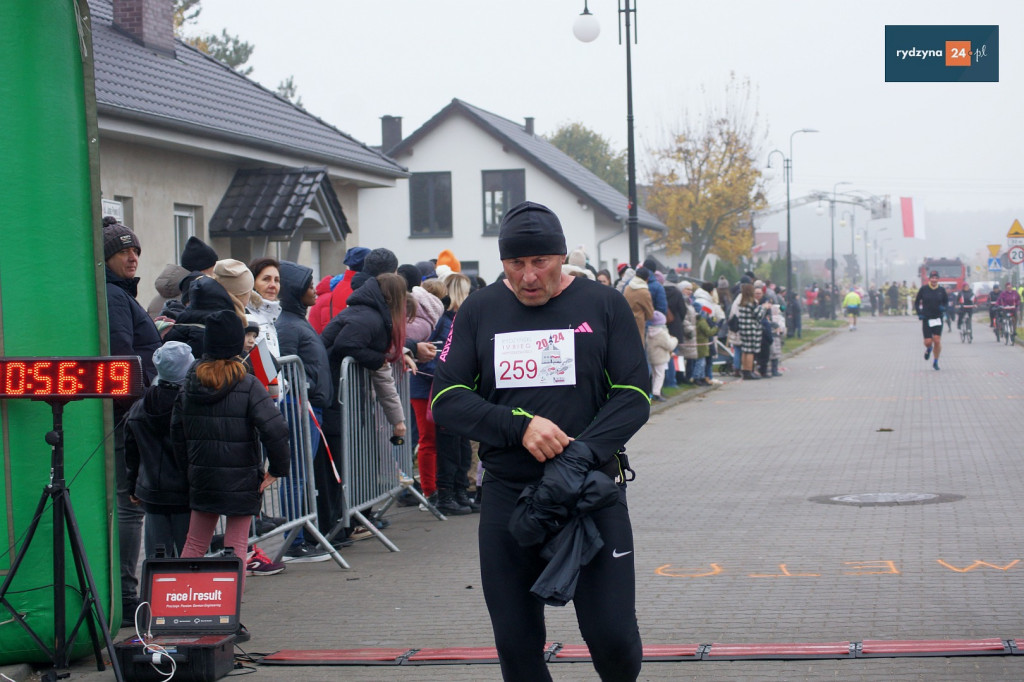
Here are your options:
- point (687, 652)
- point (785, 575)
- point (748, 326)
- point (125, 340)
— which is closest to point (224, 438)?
point (125, 340)

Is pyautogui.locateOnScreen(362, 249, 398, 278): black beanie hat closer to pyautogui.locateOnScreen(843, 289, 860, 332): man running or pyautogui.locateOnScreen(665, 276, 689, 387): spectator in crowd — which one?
pyautogui.locateOnScreen(665, 276, 689, 387): spectator in crowd

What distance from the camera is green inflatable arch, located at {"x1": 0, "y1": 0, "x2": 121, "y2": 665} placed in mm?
5699

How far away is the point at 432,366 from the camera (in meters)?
10.1

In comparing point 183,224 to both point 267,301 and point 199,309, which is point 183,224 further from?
point 199,309

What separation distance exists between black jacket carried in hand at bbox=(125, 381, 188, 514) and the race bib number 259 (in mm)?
2814

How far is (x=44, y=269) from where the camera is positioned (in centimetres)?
577

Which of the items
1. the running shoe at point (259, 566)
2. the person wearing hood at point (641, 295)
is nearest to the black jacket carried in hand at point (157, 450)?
the running shoe at point (259, 566)

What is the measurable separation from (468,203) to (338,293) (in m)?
36.3

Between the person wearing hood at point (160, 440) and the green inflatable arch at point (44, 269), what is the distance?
0.47 m

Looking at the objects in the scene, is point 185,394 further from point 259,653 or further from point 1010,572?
point 1010,572

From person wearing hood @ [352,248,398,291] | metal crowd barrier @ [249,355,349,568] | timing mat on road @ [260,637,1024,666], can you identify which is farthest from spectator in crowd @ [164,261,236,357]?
person wearing hood @ [352,248,398,291]

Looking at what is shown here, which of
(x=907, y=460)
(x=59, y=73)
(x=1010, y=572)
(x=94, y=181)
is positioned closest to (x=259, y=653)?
(x=94, y=181)

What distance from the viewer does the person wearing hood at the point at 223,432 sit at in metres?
6.16

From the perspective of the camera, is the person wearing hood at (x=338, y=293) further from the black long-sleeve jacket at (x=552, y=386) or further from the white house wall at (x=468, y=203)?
the white house wall at (x=468, y=203)
